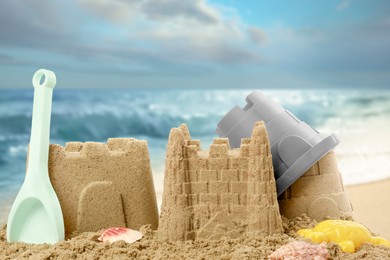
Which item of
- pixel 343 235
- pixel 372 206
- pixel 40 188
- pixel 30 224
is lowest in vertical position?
pixel 343 235

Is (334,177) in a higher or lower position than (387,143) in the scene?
lower

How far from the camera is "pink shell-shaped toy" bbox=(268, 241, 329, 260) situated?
100 inches

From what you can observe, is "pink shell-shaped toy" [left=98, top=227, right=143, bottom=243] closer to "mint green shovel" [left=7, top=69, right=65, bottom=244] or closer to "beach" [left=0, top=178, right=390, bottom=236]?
"mint green shovel" [left=7, top=69, right=65, bottom=244]

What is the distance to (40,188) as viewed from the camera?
3.07m

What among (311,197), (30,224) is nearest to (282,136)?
(311,197)

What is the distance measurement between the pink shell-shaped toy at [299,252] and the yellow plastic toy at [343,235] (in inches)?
9.4

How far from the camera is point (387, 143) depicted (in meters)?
9.79

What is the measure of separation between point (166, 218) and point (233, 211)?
370mm

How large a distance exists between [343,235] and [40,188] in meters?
1.71

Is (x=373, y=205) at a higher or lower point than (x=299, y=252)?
higher

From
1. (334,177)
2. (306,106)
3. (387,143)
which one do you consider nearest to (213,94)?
(306,106)

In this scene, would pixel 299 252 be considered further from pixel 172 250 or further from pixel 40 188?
pixel 40 188

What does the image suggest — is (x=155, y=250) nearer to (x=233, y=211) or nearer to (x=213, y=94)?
(x=233, y=211)

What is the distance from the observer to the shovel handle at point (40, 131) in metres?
3.06
